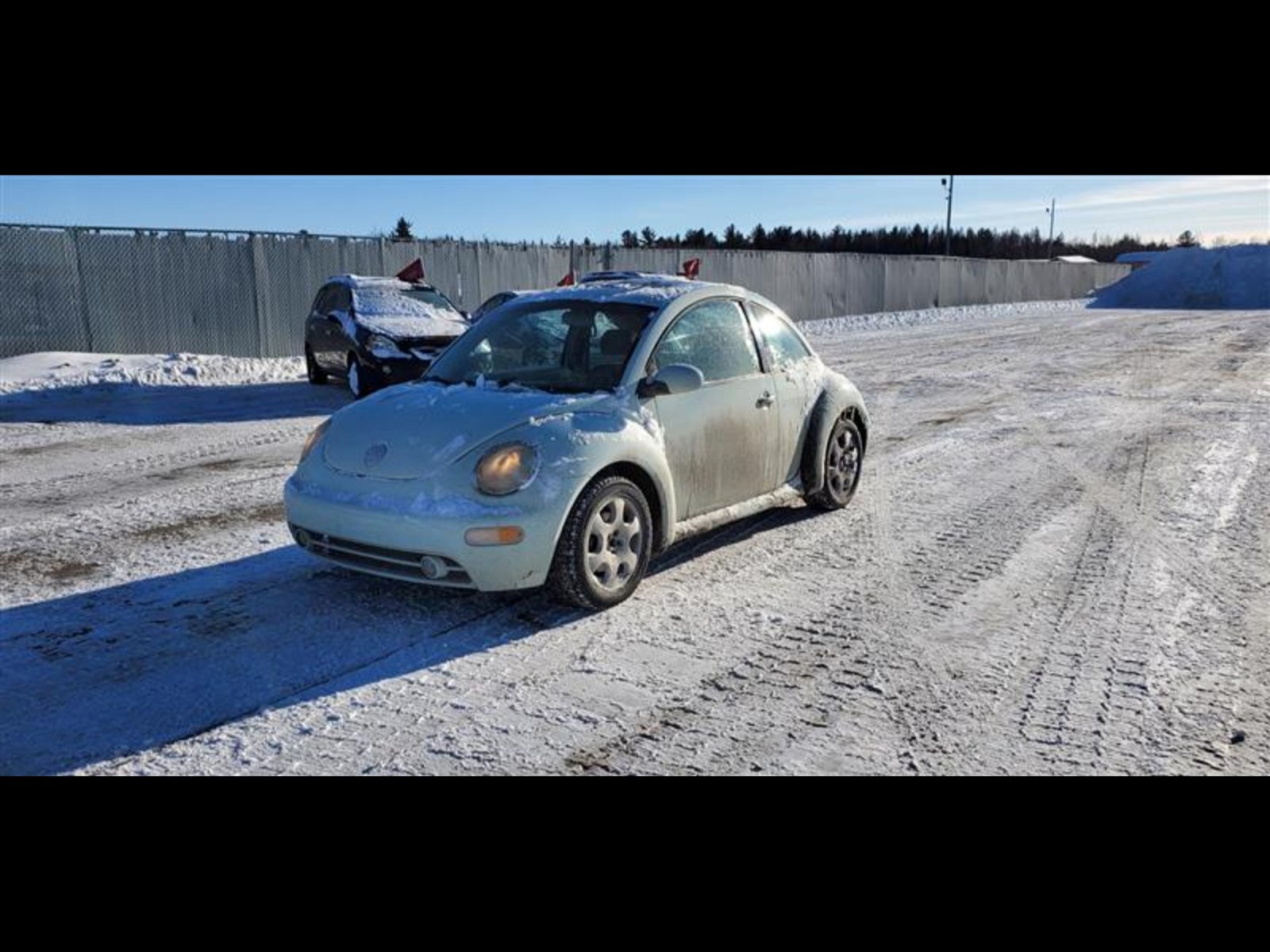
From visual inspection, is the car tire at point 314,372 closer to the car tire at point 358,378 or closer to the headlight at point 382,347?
the car tire at point 358,378

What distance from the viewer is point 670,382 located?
5.30m

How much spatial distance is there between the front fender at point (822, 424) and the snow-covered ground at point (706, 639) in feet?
1.29

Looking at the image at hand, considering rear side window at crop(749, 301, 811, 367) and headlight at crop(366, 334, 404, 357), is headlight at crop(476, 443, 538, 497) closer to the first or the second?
rear side window at crop(749, 301, 811, 367)

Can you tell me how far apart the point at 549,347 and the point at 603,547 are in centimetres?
157

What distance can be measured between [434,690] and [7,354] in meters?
16.4

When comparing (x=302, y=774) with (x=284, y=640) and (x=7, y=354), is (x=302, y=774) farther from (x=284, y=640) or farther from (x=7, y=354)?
(x=7, y=354)

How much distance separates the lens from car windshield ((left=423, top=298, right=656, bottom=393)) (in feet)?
18.2

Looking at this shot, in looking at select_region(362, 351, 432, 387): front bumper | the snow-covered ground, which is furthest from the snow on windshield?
the snow-covered ground

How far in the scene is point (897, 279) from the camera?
39.7 metres

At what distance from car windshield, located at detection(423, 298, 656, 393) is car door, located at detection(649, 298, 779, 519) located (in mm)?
252

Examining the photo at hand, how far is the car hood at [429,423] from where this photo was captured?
4734 mm

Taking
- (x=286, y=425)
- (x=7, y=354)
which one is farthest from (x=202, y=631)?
(x=7, y=354)

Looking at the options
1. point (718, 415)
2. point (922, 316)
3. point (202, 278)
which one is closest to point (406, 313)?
point (202, 278)

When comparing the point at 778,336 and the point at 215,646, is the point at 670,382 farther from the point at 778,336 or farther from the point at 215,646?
the point at 215,646
